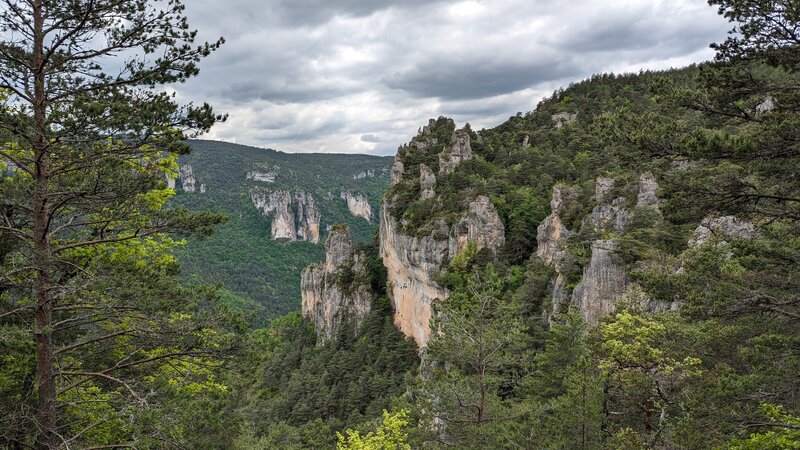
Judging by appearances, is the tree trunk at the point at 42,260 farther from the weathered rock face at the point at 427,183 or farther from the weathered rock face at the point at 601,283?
the weathered rock face at the point at 427,183

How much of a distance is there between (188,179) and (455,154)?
123 m

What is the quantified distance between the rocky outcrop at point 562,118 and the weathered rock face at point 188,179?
121 metres

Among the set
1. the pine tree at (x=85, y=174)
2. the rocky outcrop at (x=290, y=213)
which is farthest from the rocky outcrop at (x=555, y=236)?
the rocky outcrop at (x=290, y=213)

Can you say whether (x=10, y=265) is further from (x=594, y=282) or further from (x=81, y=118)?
(x=594, y=282)

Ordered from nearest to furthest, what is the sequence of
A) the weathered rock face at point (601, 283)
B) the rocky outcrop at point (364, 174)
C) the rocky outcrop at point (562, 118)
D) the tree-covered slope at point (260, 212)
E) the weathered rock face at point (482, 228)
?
the weathered rock face at point (601, 283)
the weathered rock face at point (482, 228)
the rocky outcrop at point (562, 118)
the tree-covered slope at point (260, 212)
the rocky outcrop at point (364, 174)

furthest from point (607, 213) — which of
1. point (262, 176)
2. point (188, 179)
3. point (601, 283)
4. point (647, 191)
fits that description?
point (262, 176)

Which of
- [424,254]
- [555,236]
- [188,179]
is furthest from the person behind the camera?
[188,179]

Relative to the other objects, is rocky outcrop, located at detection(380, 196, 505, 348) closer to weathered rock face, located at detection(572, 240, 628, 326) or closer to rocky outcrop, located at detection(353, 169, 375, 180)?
weathered rock face, located at detection(572, 240, 628, 326)

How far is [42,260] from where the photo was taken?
18.8 feet

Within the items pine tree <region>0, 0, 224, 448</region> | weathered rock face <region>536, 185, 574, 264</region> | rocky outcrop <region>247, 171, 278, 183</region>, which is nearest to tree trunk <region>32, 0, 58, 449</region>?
pine tree <region>0, 0, 224, 448</region>

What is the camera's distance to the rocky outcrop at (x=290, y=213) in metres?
134

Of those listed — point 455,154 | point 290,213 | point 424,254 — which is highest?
point 455,154

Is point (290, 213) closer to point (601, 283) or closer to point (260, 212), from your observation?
point (260, 212)

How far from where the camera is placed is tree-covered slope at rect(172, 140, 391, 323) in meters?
108
